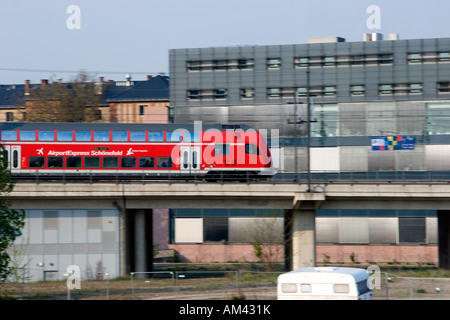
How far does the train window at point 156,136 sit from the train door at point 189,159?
161 centimetres

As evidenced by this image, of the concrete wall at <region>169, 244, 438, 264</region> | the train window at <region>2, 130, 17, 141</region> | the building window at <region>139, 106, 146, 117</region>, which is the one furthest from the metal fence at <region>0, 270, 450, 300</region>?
the building window at <region>139, 106, 146, 117</region>

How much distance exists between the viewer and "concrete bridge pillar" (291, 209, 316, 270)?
1453 inches

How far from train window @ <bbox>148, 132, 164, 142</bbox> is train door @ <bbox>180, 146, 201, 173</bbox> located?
161cm

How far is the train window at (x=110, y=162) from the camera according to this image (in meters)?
40.8

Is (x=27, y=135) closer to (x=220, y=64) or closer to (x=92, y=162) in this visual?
(x=92, y=162)

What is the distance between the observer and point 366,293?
1681 cm

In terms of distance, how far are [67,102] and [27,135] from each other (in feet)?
111

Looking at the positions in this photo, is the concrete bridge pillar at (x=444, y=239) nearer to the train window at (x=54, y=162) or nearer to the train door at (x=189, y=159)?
the train door at (x=189, y=159)

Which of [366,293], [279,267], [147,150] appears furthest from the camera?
[279,267]

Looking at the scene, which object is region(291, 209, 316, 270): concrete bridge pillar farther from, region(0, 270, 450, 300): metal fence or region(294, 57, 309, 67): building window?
region(294, 57, 309, 67): building window

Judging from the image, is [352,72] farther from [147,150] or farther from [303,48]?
[147,150]

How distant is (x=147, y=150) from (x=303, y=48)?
27966 millimetres

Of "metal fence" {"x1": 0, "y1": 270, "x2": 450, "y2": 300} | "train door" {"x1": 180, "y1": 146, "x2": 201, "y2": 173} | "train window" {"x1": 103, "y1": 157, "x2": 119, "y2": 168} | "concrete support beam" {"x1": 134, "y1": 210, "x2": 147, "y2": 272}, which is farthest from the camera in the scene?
"train window" {"x1": 103, "y1": 157, "x2": 119, "y2": 168}
